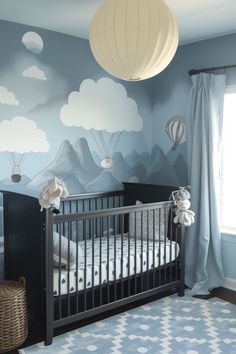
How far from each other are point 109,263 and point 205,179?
1.19 metres

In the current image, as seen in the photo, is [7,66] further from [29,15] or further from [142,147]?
[142,147]

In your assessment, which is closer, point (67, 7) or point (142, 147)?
point (67, 7)

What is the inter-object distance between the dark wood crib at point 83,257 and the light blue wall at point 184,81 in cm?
52

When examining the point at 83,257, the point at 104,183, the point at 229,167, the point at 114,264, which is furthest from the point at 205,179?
the point at 83,257

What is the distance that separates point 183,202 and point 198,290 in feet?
2.81

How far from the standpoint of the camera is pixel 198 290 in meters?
3.48

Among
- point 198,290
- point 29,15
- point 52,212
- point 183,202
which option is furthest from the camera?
point 198,290

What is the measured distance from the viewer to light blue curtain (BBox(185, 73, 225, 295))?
3461mm

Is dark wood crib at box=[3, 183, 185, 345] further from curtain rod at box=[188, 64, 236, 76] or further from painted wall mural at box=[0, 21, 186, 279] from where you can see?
curtain rod at box=[188, 64, 236, 76]

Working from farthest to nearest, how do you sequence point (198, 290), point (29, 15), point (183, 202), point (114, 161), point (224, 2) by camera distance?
point (114, 161)
point (198, 290)
point (183, 202)
point (29, 15)
point (224, 2)

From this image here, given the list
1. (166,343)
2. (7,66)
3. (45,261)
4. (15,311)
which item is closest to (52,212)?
(45,261)

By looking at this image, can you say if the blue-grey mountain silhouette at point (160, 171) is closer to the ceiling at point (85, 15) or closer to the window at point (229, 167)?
the window at point (229, 167)

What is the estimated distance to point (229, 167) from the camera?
11.8 feet

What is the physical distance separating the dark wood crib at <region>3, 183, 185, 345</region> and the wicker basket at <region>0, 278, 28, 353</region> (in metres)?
0.13
